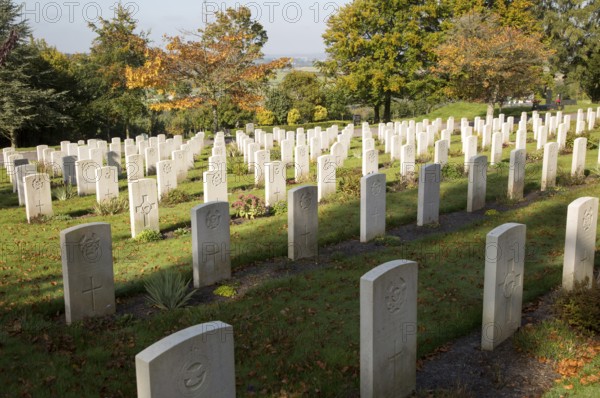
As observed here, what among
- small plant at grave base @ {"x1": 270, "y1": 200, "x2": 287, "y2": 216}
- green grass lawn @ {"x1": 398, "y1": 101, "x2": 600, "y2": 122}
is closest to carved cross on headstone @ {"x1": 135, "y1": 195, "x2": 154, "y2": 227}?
small plant at grave base @ {"x1": 270, "y1": 200, "x2": 287, "y2": 216}

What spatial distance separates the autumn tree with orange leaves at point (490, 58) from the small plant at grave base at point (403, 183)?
65.7 ft

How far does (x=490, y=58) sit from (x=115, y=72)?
23.7 meters

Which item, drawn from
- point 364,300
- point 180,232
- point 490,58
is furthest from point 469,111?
Answer: point 364,300

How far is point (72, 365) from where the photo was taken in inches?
236

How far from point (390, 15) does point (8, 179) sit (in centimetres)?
2821

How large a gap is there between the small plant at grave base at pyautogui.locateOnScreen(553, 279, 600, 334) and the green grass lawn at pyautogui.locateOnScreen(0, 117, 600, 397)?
883 millimetres

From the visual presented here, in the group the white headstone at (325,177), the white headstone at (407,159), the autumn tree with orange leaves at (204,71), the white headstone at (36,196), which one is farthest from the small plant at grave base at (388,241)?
the autumn tree with orange leaves at (204,71)

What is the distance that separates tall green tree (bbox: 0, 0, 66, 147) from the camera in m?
30.4

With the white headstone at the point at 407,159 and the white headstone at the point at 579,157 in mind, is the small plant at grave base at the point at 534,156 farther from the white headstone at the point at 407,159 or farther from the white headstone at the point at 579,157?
the white headstone at the point at 407,159

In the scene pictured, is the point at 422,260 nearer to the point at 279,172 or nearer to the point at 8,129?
the point at 279,172

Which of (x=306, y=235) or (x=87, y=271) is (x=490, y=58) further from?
(x=87, y=271)

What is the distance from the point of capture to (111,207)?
13656mm

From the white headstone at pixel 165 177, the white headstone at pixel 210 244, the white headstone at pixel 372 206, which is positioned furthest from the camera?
the white headstone at pixel 165 177

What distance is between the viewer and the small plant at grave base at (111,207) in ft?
44.7
